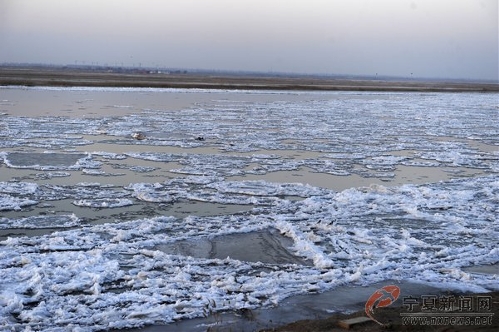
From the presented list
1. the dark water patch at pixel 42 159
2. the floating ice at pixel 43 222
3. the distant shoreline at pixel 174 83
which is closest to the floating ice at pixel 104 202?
the floating ice at pixel 43 222

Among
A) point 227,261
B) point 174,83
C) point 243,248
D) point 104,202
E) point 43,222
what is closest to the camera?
point 227,261

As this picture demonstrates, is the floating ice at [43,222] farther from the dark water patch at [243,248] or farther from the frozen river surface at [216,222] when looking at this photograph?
the dark water patch at [243,248]

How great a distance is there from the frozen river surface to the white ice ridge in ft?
0.07

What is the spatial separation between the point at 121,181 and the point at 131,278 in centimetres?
514

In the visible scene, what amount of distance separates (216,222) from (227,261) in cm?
172

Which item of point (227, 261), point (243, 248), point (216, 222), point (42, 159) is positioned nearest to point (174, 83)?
point (42, 159)

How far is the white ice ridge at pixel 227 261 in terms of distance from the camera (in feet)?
17.6

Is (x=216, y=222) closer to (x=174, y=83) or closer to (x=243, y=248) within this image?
(x=243, y=248)

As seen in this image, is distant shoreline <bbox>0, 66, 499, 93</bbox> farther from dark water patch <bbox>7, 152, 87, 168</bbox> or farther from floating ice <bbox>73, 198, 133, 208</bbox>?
floating ice <bbox>73, 198, 133, 208</bbox>

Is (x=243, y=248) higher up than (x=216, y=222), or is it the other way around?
(x=216, y=222)

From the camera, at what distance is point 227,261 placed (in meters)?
6.71

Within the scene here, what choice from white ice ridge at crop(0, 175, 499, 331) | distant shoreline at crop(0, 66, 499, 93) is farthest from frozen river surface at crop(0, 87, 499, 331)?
distant shoreline at crop(0, 66, 499, 93)

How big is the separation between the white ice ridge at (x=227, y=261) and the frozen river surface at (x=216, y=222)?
21 mm

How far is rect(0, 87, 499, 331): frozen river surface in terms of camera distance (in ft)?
18.7
